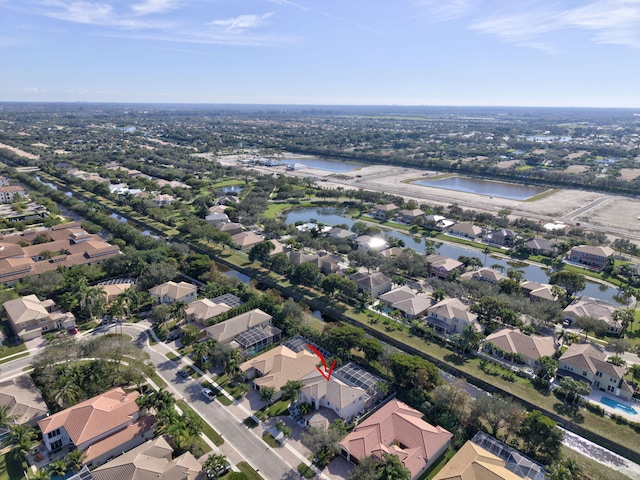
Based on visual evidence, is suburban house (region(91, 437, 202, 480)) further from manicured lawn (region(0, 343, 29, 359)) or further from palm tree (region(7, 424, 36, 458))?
manicured lawn (region(0, 343, 29, 359))

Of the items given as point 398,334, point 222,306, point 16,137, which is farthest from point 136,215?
point 16,137

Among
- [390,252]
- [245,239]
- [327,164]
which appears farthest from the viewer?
[327,164]

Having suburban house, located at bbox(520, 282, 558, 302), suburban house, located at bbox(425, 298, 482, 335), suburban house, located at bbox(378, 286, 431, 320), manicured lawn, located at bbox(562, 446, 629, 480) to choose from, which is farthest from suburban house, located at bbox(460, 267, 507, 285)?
manicured lawn, located at bbox(562, 446, 629, 480)

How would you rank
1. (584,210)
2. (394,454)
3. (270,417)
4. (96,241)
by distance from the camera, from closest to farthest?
(394,454)
(270,417)
(96,241)
(584,210)

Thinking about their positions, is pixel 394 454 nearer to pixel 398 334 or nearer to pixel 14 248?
pixel 398 334

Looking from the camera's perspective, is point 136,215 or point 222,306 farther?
point 136,215

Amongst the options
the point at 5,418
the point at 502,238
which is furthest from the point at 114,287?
the point at 502,238

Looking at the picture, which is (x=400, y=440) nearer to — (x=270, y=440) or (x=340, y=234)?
(x=270, y=440)
